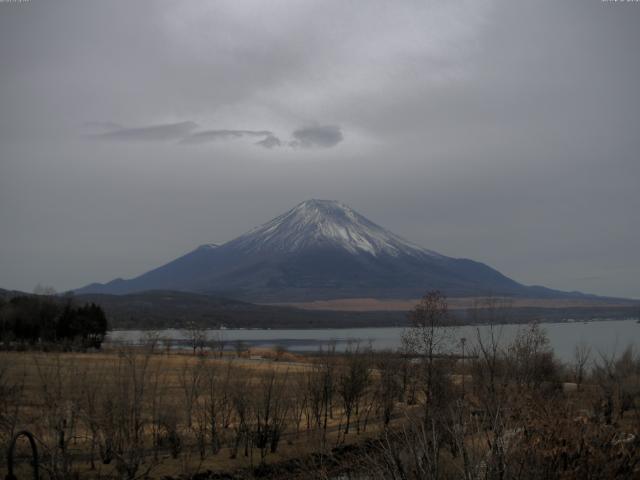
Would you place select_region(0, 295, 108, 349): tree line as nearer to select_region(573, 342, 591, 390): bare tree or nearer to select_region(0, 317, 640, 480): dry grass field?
select_region(0, 317, 640, 480): dry grass field

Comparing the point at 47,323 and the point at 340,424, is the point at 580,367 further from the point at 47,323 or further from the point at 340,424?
the point at 47,323

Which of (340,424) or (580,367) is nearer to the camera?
(340,424)

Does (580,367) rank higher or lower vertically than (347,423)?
higher

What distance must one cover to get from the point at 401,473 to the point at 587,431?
255cm

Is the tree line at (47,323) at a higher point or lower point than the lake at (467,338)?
higher

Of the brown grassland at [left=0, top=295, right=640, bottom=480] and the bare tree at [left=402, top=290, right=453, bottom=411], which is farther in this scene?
the bare tree at [left=402, top=290, right=453, bottom=411]

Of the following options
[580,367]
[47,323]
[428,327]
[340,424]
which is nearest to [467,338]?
[580,367]

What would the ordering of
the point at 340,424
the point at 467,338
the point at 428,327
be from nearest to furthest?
the point at 340,424, the point at 428,327, the point at 467,338

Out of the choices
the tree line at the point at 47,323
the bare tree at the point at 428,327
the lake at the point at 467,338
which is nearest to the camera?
the bare tree at the point at 428,327

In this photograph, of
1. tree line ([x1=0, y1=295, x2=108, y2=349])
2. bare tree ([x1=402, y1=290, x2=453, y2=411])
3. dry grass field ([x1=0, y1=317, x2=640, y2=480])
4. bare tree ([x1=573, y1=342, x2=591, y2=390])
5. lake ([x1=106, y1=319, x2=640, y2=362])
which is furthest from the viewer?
tree line ([x1=0, y1=295, x2=108, y2=349])

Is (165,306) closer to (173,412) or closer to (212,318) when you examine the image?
(212,318)

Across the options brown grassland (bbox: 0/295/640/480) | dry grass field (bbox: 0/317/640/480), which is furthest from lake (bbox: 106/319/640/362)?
dry grass field (bbox: 0/317/640/480)

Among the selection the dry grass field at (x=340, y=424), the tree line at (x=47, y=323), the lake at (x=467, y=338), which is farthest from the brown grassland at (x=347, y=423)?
the tree line at (x=47, y=323)

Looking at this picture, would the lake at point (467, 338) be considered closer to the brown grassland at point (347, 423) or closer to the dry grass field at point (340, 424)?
the brown grassland at point (347, 423)
